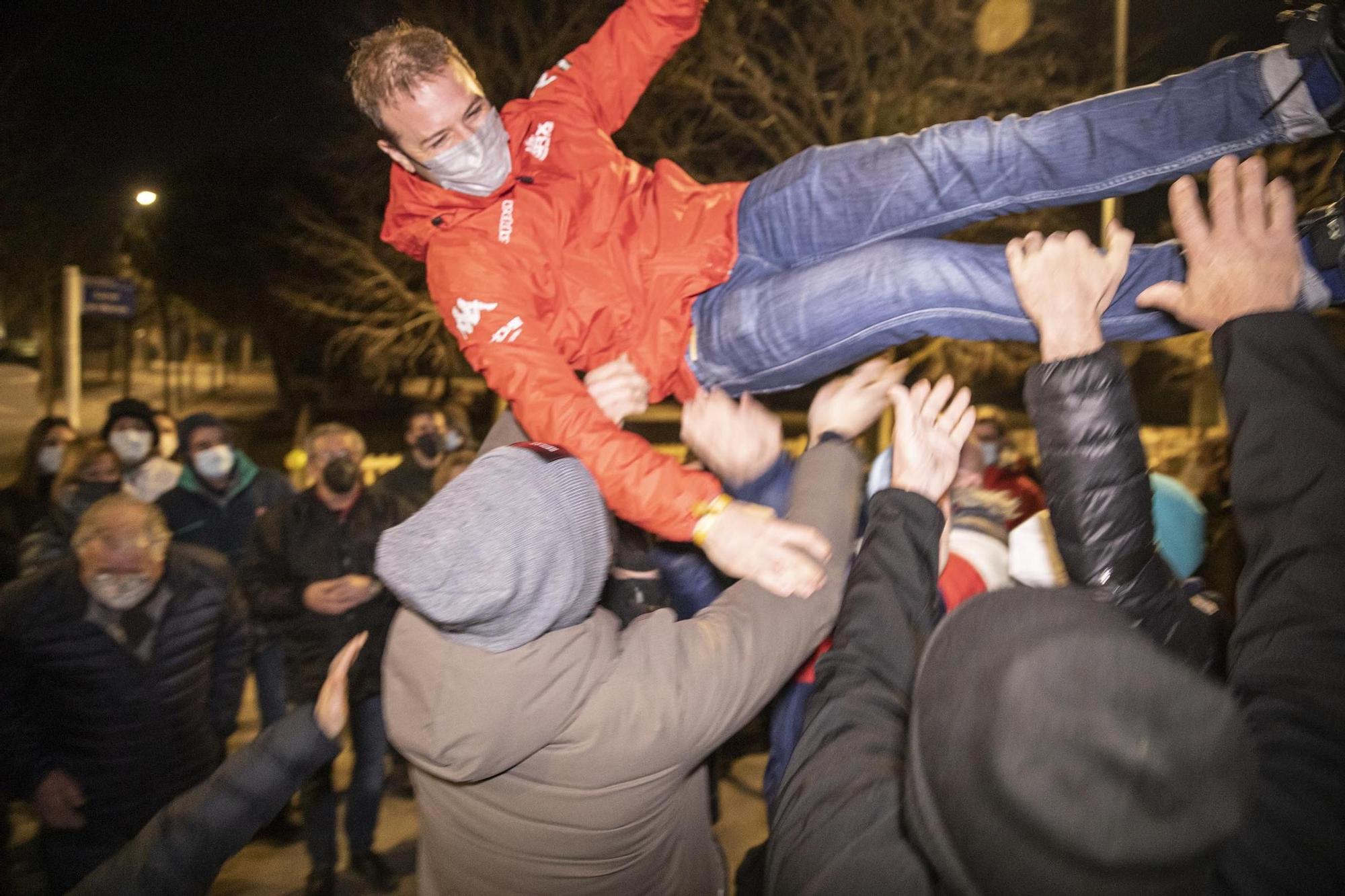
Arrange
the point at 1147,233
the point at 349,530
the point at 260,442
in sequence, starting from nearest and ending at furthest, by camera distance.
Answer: the point at 349,530
the point at 1147,233
the point at 260,442

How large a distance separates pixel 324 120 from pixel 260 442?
1690cm

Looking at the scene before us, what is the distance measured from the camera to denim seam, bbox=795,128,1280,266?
1951mm

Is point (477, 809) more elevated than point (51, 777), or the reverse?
point (477, 809)

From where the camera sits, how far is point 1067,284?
1.63m

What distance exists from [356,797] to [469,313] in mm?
2875

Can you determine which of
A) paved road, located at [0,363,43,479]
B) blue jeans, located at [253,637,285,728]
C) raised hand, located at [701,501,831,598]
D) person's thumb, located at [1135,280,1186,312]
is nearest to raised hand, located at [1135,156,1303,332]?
person's thumb, located at [1135,280,1186,312]

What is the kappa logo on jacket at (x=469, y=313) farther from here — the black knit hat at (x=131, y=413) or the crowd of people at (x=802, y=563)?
the black knit hat at (x=131, y=413)

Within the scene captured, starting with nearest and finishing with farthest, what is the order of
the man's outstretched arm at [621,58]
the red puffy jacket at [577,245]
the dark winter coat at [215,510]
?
the red puffy jacket at [577,245], the man's outstretched arm at [621,58], the dark winter coat at [215,510]

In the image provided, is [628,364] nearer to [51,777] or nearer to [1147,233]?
[51,777]

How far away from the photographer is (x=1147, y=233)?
8.14 metres

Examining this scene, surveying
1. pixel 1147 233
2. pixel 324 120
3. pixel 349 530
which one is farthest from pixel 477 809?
pixel 324 120

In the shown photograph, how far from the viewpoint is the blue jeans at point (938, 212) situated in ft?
6.49

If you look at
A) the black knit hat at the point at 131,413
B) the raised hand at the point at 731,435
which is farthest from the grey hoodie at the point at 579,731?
the black knit hat at the point at 131,413

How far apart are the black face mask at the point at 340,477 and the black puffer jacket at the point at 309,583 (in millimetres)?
111
